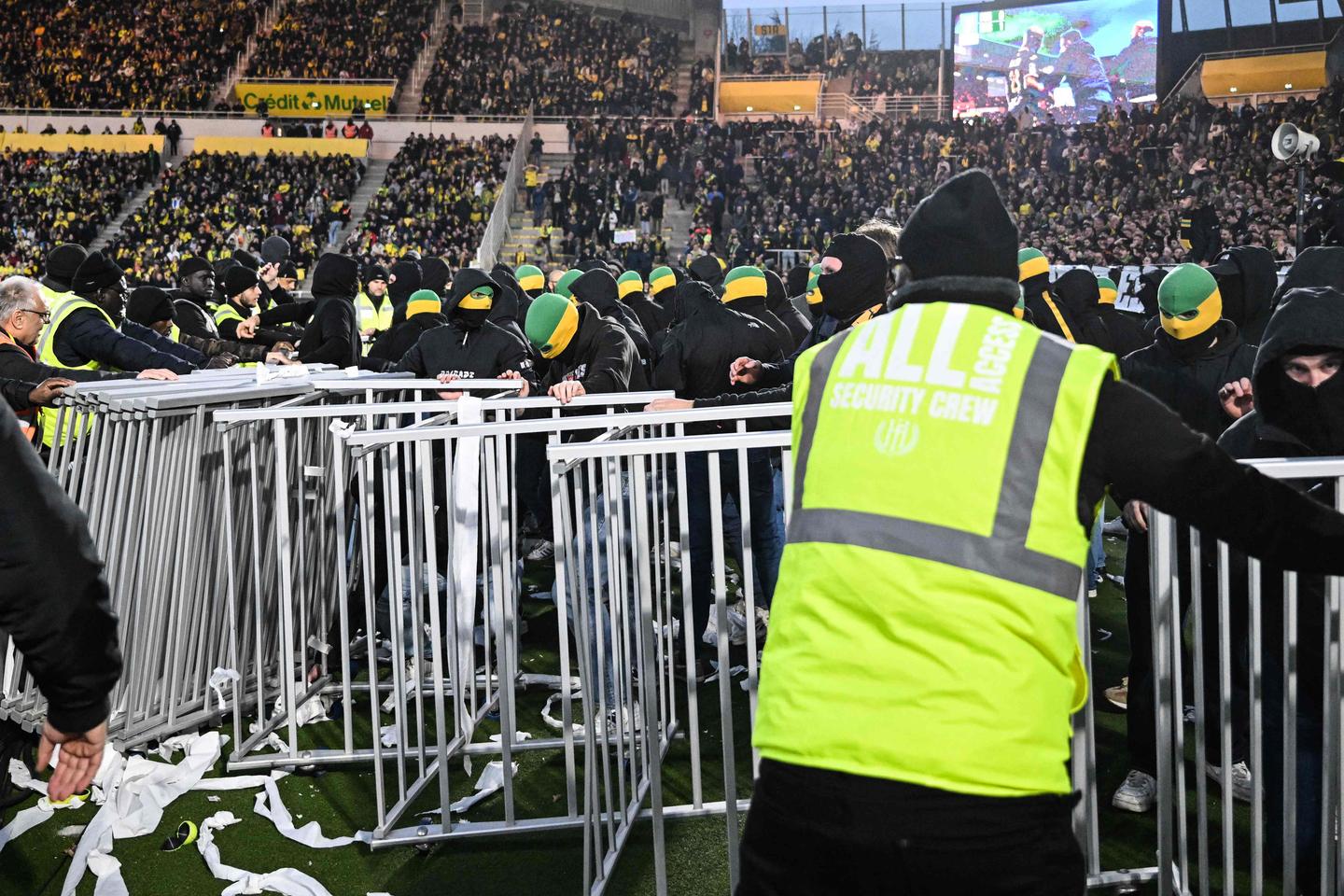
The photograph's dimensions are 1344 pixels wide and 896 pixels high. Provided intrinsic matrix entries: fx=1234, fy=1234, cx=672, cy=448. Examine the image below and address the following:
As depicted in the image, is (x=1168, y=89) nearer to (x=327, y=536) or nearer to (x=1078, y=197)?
(x=1078, y=197)

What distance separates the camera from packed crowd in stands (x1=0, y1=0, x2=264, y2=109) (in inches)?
1635

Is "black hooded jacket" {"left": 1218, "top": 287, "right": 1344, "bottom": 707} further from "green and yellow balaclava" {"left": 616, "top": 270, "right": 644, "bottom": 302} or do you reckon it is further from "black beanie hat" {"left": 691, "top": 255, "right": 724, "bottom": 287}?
"black beanie hat" {"left": 691, "top": 255, "right": 724, "bottom": 287}

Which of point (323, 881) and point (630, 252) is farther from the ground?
point (630, 252)

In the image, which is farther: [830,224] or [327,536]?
[830,224]

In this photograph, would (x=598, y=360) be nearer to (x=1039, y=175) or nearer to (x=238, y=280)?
(x=238, y=280)

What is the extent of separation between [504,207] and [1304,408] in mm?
30474

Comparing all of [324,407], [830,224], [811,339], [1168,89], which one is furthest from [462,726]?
[1168,89]

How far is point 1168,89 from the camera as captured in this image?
40.8 m

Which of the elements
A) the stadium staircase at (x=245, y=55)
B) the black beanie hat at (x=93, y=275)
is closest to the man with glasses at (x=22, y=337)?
the black beanie hat at (x=93, y=275)

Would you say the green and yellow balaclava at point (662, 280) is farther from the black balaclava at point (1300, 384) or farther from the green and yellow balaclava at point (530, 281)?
the black balaclava at point (1300, 384)

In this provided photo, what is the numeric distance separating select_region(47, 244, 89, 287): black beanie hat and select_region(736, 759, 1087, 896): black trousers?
264 inches

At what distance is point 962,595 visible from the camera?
1.87 m

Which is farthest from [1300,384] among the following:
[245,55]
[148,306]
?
[245,55]

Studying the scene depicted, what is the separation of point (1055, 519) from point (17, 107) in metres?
46.3
